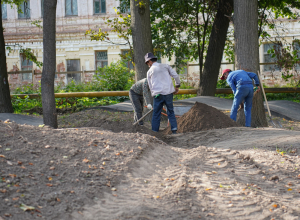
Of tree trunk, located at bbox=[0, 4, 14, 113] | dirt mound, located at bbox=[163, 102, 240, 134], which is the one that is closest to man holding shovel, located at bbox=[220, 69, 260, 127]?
dirt mound, located at bbox=[163, 102, 240, 134]

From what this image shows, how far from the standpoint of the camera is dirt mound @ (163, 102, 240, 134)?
7.31 m

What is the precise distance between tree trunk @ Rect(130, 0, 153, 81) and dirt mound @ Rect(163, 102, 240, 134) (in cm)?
213

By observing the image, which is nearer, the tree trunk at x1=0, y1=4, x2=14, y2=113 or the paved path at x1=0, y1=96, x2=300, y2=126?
the paved path at x1=0, y1=96, x2=300, y2=126

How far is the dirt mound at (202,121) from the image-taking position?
288 inches

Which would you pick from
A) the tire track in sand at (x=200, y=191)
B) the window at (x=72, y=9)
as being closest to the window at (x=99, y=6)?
the window at (x=72, y=9)

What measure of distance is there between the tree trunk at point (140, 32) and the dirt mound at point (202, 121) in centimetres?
213

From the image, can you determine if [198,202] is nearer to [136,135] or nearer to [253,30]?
[136,135]

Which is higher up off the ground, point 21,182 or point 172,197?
point 21,182

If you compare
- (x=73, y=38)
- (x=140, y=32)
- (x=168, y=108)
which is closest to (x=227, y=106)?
Answer: (x=140, y=32)

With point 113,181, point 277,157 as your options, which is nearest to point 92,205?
point 113,181

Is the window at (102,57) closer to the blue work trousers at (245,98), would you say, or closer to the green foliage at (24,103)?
the green foliage at (24,103)

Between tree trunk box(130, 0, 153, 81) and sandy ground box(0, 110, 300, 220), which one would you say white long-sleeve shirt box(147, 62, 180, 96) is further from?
tree trunk box(130, 0, 153, 81)

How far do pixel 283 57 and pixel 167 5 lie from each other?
4840mm

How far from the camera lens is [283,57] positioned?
10445mm
